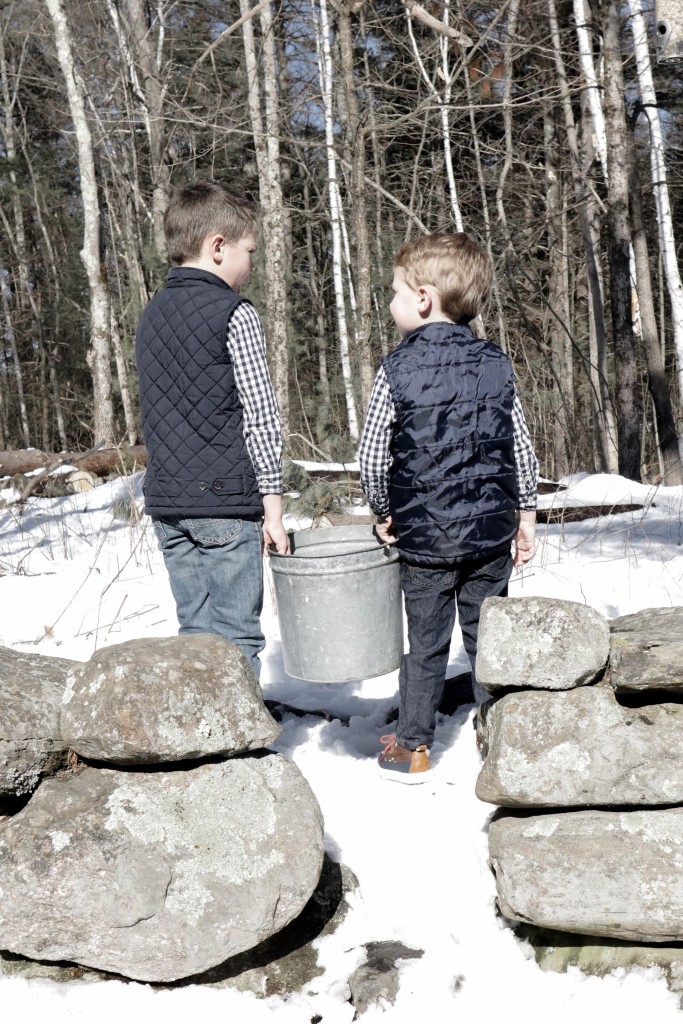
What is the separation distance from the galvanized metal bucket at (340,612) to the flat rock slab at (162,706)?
435mm

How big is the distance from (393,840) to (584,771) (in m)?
0.74

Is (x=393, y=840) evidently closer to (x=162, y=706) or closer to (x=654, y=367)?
(x=162, y=706)

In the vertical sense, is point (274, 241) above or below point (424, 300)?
above

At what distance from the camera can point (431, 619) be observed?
113 inches

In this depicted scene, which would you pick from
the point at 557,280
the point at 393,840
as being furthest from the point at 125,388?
the point at 393,840

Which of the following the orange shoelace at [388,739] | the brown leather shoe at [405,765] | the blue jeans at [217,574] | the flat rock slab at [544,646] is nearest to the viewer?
the flat rock slab at [544,646]

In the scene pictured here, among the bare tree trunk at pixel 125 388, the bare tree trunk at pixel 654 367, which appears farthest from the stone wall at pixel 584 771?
the bare tree trunk at pixel 125 388

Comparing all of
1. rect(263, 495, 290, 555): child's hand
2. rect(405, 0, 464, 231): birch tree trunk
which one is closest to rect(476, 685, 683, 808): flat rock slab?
rect(263, 495, 290, 555): child's hand

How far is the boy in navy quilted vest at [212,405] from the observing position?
274 cm

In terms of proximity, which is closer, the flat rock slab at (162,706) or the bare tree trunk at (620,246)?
the flat rock slab at (162,706)

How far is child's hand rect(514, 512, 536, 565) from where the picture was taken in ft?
9.93

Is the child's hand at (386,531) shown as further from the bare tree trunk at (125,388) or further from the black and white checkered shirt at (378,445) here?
the bare tree trunk at (125,388)

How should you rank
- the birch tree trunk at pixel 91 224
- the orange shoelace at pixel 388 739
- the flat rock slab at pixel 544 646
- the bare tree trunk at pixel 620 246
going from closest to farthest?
the flat rock slab at pixel 544 646 < the orange shoelace at pixel 388 739 < the bare tree trunk at pixel 620 246 < the birch tree trunk at pixel 91 224

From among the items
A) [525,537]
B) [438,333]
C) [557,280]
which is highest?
[557,280]
